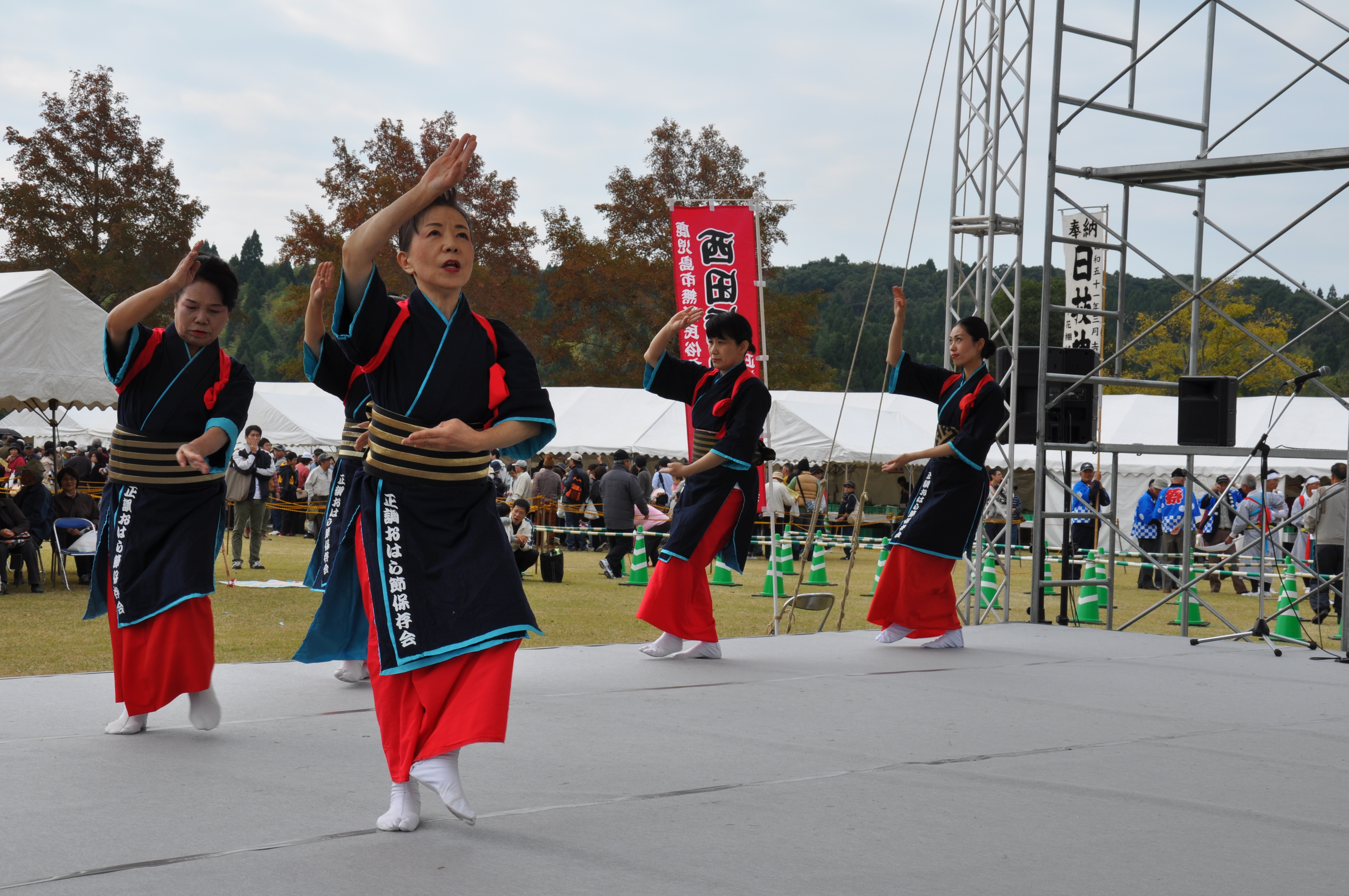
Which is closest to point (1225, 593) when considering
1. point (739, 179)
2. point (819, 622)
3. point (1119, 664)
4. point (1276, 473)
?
point (1276, 473)

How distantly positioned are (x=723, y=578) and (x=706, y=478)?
25.7 feet

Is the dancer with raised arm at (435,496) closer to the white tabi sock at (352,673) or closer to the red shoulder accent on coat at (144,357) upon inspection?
the red shoulder accent on coat at (144,357)

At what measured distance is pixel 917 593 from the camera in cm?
633

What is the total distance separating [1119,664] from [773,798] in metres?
3.43

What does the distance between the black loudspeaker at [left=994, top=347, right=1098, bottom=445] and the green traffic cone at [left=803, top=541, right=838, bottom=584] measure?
463cm

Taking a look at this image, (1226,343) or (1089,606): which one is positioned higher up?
(1226,343)

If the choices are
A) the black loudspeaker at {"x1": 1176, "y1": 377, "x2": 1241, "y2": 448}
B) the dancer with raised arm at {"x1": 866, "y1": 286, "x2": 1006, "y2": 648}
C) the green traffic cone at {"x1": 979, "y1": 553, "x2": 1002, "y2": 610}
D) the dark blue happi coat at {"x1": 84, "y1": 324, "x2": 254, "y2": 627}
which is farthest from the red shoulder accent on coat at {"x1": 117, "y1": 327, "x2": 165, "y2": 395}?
the green traffic cone at {"x1": 979, "y1": 553, "x2": 1002, "y2": 610}

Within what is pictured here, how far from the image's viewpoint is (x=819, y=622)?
31.1 feet

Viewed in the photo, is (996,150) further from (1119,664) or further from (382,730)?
(382,730)

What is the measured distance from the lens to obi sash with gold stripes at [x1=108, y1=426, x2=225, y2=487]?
3.90m

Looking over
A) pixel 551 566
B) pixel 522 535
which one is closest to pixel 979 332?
pixel 522 535

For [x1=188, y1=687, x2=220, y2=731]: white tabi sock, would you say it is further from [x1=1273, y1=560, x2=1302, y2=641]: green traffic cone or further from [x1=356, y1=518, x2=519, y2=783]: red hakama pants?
[x1=1273, y1=560, x2=1302, y2=641]: green traffic cone

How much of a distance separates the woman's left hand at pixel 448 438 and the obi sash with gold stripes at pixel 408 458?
9 centimetres

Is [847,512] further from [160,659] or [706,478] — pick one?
[160,659]
